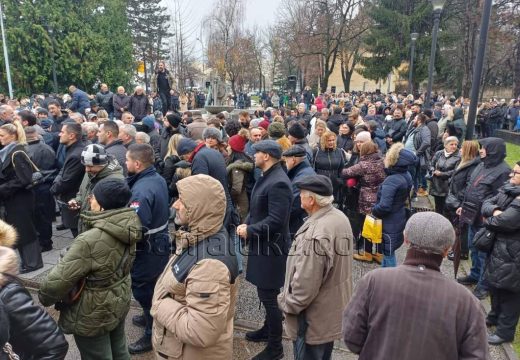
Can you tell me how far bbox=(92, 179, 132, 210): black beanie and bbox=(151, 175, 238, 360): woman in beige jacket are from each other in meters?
0.65

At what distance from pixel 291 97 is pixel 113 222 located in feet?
87.2

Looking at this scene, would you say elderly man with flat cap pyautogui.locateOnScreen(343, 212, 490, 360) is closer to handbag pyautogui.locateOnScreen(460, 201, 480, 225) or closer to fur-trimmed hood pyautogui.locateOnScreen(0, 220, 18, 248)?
fur-trimmed hood pyautogui.locateOnScreen(0, 220, 18, 248)

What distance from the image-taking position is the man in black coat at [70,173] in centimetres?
517

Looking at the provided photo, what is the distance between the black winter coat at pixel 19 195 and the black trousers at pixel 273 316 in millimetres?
3447

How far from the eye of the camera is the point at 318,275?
9.61 ft

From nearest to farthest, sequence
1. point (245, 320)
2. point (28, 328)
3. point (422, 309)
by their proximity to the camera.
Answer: point (422, 309)
point (28, 328)
point (245, 320)

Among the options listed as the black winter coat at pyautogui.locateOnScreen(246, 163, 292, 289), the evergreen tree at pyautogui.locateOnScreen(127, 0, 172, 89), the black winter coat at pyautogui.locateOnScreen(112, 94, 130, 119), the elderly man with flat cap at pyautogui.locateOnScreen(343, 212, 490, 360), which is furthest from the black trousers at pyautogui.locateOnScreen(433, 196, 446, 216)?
the evergreen tree at pyautogui.locateOnScreen(127, 0, 172, 89)

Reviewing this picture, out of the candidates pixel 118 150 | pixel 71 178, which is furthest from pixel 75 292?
pixel 118 150

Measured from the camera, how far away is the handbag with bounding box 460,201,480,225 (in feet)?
16.7

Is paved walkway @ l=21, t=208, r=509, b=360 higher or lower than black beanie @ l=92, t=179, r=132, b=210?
lower

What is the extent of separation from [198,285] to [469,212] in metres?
4.18

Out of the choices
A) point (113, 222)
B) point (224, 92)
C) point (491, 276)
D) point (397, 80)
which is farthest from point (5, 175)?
point (397, 80)

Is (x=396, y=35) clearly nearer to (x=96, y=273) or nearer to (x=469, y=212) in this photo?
(x=469, y=212)

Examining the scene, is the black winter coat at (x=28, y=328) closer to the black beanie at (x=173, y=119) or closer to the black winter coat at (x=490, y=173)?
the black winter coat at (x=490, y=173)
